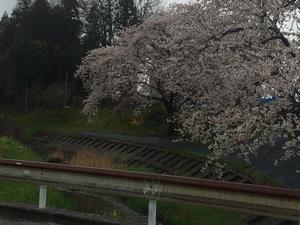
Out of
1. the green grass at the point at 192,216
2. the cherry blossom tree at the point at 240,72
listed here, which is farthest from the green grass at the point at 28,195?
the cherry blossom tree at the point at 240,72

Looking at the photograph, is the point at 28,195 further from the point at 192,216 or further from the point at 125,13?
the point at 125,13

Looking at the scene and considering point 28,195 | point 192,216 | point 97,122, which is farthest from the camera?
point 97,122

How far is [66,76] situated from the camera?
62875 millimetres

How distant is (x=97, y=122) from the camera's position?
48594mm

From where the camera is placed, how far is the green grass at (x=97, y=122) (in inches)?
1554

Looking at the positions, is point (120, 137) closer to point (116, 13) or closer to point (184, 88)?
point (184, 88)

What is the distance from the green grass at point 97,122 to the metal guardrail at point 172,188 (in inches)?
990

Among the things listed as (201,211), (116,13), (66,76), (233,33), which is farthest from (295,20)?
(116,13)

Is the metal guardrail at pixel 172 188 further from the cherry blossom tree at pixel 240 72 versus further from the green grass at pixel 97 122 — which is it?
the green grass at pixel 97 122

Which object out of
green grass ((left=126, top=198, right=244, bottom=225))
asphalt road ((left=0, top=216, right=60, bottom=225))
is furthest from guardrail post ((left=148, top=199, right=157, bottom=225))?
green grass ((left=126, top=198, right=244, bottom=225))

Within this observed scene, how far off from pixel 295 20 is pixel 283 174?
5.47m

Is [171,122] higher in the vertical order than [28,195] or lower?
higher

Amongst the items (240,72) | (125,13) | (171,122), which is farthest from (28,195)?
(125,13)

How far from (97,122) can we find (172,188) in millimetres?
40209
